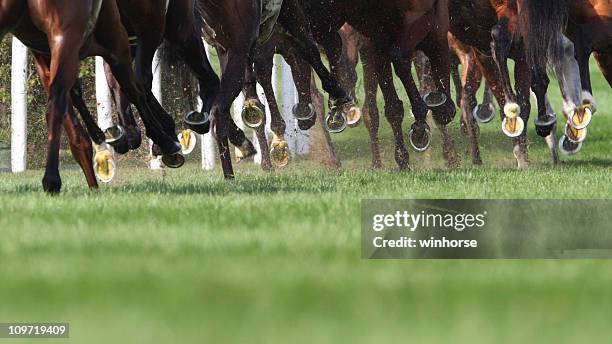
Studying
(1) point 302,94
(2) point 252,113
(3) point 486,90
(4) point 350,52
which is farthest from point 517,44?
(4) point 350,52

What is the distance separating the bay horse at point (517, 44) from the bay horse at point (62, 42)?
165 inches

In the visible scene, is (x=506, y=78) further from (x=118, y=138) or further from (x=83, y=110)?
(x=83, y=110)

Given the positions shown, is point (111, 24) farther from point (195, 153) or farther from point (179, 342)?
point (195, 153)

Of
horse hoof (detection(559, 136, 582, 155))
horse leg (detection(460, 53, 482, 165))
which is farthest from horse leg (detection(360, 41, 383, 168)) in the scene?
horse hoof (detection(559, 136, 582, 155))

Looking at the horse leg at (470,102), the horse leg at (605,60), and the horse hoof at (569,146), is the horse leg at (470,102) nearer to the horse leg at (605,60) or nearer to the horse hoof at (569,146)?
the horse hoof at (569,146)

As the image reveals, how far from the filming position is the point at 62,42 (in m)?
6.18

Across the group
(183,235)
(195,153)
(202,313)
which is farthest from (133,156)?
(202,313)

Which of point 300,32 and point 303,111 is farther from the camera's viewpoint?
point 303,111

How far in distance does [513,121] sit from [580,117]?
1.82 ft

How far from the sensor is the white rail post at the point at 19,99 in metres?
12.9

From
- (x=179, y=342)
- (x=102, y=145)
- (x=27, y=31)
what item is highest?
(x=27, y=31)

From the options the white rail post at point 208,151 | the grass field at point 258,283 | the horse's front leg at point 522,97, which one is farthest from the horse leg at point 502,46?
the grass field at point 258,283

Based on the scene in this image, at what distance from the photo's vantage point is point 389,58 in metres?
10.7

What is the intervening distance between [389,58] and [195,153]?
5.30 metres
